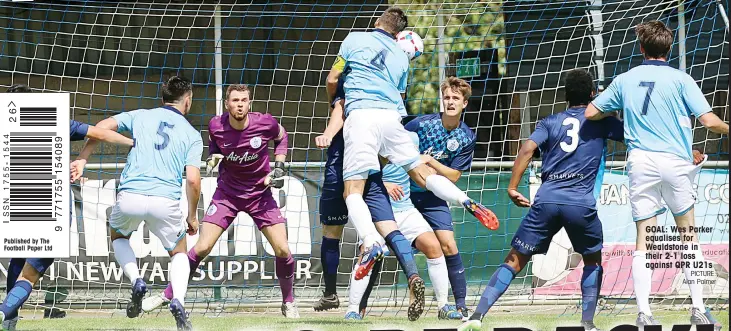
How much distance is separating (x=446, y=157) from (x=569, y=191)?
1.53 metres

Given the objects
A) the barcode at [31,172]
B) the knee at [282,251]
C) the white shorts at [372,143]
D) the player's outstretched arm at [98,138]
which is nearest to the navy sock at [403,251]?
the white shorts at [372,143]

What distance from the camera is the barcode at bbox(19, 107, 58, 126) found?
6.13m

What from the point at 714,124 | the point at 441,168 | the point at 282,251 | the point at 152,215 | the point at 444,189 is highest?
the point at 714,124

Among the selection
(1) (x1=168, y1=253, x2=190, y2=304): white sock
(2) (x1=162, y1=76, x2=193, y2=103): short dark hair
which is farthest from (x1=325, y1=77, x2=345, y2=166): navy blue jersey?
(1) (x1=168, y1=253, x2=190, y2=304): white sock

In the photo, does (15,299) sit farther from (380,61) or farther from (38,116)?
(380,61)

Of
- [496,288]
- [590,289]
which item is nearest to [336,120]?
[496,288]

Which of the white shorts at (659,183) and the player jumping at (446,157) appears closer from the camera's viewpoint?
the white shorts at (659,183)

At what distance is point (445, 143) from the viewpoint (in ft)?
27.3

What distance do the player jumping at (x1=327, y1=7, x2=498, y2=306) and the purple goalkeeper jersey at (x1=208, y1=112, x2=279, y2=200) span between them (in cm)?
101

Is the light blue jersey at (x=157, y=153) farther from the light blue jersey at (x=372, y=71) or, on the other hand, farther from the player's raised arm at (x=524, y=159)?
the player's raised arm at (x=524, y=159)

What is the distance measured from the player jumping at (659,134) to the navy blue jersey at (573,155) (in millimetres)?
123

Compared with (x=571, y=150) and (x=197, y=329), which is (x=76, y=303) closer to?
(x=197, y=329)

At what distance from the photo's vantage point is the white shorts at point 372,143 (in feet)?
22.7

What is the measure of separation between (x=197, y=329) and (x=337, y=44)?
6427mm
